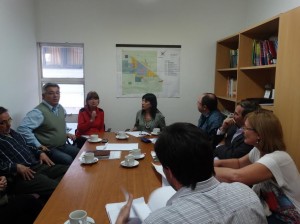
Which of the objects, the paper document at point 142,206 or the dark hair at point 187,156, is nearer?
the dark hair at point 187,156

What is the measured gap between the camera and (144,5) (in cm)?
376

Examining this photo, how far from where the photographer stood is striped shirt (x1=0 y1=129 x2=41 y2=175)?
82.7 inches

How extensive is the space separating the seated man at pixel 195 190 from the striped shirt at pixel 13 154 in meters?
1.68

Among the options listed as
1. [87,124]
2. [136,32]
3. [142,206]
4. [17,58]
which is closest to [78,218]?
[142,206]

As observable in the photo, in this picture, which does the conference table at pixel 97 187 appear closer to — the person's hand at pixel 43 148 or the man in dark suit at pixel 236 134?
the man in dark suit at pixel 236 134

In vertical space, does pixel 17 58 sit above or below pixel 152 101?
above

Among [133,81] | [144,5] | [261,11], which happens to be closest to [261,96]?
[261,11]

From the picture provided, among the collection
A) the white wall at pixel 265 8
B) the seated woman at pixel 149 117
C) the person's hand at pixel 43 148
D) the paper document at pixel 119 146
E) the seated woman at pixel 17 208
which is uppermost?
the white wall at pixel 265 8

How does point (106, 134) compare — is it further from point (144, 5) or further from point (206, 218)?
point (206, 218)

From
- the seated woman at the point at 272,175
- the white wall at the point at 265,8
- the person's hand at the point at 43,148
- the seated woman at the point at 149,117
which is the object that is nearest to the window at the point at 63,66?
the seated woman at the point at 149,117

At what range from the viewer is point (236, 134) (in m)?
2.13

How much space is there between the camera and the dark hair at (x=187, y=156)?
863 millimetres

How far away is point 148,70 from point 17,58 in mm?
1768

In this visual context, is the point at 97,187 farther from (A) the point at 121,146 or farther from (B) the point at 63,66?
(B) the point at 63,66
